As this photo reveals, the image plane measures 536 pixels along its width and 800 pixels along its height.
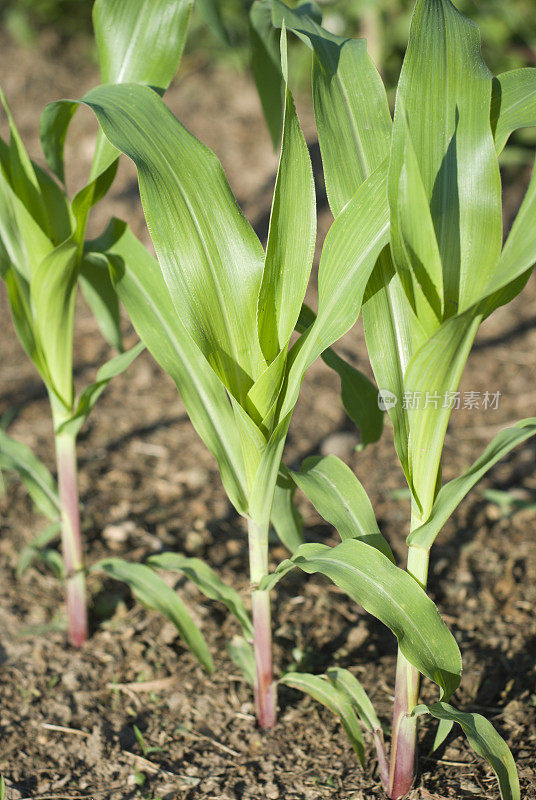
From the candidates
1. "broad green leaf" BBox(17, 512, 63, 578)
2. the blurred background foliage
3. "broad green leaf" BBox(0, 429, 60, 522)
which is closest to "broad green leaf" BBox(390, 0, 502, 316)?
"broad green leaf" BBox(0, 429, 60, 522)

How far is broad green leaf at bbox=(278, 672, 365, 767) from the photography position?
3.89 feet

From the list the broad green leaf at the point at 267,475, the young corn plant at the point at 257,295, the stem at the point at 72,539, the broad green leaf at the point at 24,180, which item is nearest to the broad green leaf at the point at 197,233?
the young corn plant at the point at 257,295

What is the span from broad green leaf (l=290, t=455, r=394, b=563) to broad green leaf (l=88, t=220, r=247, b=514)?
0.11m

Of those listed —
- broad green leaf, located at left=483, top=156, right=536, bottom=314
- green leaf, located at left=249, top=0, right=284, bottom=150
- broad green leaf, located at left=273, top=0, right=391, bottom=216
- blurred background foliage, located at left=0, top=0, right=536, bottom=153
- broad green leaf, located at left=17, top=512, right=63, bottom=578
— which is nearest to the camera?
broad green leaf, located at left=483, top=156, right=536, bottom=314

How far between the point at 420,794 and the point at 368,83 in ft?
3.62

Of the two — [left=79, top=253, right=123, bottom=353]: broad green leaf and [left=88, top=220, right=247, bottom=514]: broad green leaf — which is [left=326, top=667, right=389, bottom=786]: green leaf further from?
[left=79, top=253, right=123, bottom=353]: broad green leaf

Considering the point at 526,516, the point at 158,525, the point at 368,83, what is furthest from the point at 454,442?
the point at 368,83

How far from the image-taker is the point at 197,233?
1069 millimetres

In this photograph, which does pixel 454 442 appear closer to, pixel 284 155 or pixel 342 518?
pixel 342 518

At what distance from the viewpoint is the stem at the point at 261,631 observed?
1.18m

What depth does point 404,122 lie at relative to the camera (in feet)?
2.93

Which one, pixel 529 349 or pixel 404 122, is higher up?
pixel 404 122

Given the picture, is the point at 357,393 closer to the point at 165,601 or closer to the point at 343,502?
the point at 343,502

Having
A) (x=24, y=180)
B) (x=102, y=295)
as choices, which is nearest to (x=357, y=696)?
(x=102, y=295)
